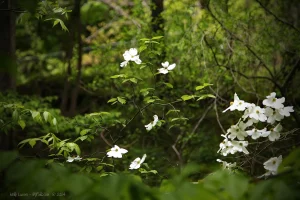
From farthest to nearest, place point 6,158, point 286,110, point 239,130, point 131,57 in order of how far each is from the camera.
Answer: point 131,57
point 239,130
point 286,110
point 6,158

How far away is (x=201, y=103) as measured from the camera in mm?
5168

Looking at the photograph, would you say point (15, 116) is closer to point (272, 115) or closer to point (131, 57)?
point (131, 57)

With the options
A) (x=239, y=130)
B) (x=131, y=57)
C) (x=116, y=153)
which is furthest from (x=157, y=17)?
(x=239, y=130)

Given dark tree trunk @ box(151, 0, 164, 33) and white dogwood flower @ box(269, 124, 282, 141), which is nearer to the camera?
white dogwood flower @ box(269, 124, 282, 141)

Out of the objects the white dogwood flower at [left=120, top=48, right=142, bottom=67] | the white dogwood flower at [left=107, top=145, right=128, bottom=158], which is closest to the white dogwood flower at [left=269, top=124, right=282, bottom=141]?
the white dogwood flower at [left=107, top=145, right=128, bottom=158]

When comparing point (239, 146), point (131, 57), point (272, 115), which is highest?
point (131, 57)

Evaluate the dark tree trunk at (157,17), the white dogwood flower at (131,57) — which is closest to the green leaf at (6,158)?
the white dogwood flower at (131,57)

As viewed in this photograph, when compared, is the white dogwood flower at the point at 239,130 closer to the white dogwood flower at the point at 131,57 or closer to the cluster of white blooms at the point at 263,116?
the cluster of white blooms at the point at 263,116

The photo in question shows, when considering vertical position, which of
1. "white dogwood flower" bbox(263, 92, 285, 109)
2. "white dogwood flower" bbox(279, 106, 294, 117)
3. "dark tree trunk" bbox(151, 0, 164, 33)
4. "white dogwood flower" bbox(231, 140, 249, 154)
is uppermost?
"dark tree trunk" bbox(151, 0, 164, 33)

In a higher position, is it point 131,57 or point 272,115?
point 131,57

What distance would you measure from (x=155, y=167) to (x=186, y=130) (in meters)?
0.74

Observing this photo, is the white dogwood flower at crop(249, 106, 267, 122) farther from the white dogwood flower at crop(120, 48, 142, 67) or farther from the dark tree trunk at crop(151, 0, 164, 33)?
the dark tree trunk at crop(151, 0, 164, 33)

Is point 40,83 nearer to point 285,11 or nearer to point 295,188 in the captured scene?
point 285,11

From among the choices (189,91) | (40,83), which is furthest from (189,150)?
(40,83)
